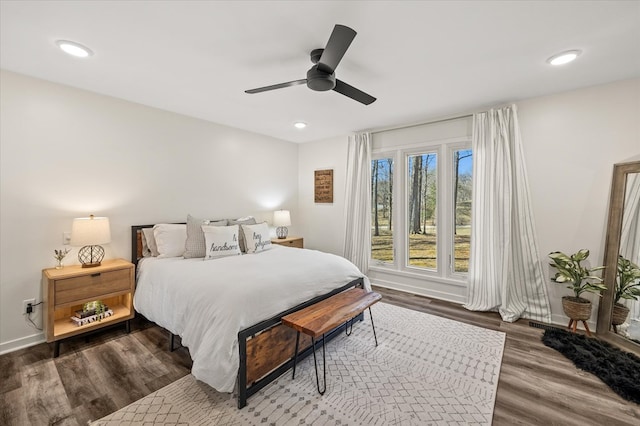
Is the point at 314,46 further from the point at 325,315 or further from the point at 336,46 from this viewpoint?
the point at 325,315

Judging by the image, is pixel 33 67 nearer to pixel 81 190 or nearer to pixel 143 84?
pixel 143 84

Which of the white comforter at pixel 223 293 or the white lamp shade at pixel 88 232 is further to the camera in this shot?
the white lamp shade at pixel 88 232

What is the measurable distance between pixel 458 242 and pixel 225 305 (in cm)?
327

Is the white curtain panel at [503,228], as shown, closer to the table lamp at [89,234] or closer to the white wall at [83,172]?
the white wall at [83,172]

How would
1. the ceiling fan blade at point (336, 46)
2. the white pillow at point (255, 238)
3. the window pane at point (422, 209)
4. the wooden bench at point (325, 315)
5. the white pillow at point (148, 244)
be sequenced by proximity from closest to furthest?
1. the ceiling fan blade at point (336, 46)
2. the wooden bench at point (325, 315)
3. the white pillow at point (148, 244)
4. the white pillow at point (255, 238)
5. the window pane at point (422, 209)

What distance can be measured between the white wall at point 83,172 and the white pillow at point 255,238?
904 millimetres

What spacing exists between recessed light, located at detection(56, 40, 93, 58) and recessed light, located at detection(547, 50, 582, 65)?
380 centimetres

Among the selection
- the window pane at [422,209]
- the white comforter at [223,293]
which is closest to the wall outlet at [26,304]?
the white comforter at [223,293]

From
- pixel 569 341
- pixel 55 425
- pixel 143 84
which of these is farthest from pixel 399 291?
pixel 143 84

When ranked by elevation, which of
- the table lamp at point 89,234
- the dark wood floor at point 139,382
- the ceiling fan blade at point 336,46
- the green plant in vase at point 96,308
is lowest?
the dark wood floor at point 139,382

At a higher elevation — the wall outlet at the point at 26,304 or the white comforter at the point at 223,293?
the white comforter at the point at 223,293

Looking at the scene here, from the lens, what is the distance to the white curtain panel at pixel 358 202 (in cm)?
449

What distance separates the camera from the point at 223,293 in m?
2.03

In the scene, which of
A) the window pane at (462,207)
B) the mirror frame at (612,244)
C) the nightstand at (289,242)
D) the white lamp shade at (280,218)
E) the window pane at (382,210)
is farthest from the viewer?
the white lamp shade at (280,218)
